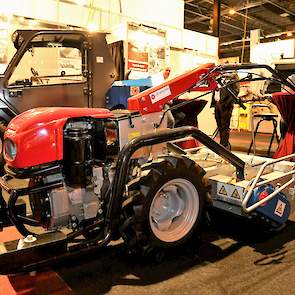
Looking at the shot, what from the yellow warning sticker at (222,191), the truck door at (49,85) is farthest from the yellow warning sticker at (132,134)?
the truck door at (49,85)

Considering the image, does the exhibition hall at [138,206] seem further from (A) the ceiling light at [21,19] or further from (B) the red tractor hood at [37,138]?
(A) the ceiling light at [21,19]

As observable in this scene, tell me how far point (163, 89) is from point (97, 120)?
57 centimetres

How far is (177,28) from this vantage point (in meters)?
9.02

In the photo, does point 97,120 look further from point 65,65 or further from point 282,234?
point 65,65

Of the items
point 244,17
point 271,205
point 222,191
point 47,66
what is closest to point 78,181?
point 222,191

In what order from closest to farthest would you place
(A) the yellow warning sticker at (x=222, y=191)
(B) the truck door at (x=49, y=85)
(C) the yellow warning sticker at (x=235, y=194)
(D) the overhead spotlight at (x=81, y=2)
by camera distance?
(C) the yellow warning sticker at (x=235, y=194)
(A) the yellow warning sticker at (x=222, y=191)
(B) the truck door at (x=49, y=85)
(D) the overhead spotlight at (x=81, y=2)

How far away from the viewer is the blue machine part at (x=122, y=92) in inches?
203

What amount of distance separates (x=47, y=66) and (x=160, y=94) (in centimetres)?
441

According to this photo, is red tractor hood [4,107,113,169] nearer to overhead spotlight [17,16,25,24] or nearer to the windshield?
the windshield

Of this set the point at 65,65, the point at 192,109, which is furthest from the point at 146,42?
the point at 192,109

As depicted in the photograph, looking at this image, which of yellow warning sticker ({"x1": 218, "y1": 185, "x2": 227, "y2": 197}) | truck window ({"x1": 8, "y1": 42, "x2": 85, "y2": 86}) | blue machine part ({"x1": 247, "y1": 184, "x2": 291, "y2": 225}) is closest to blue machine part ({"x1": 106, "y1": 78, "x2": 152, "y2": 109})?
truck window ({"x1": 8, "y1": 42, "x2": 85, "y2": 86})

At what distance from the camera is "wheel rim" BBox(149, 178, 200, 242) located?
2449 millimetres

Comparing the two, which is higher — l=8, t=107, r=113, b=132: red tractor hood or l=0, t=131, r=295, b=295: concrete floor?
l=8, t=107, r=113, b=132: red tractor hood

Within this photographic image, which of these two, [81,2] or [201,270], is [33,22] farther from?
[201,270]
